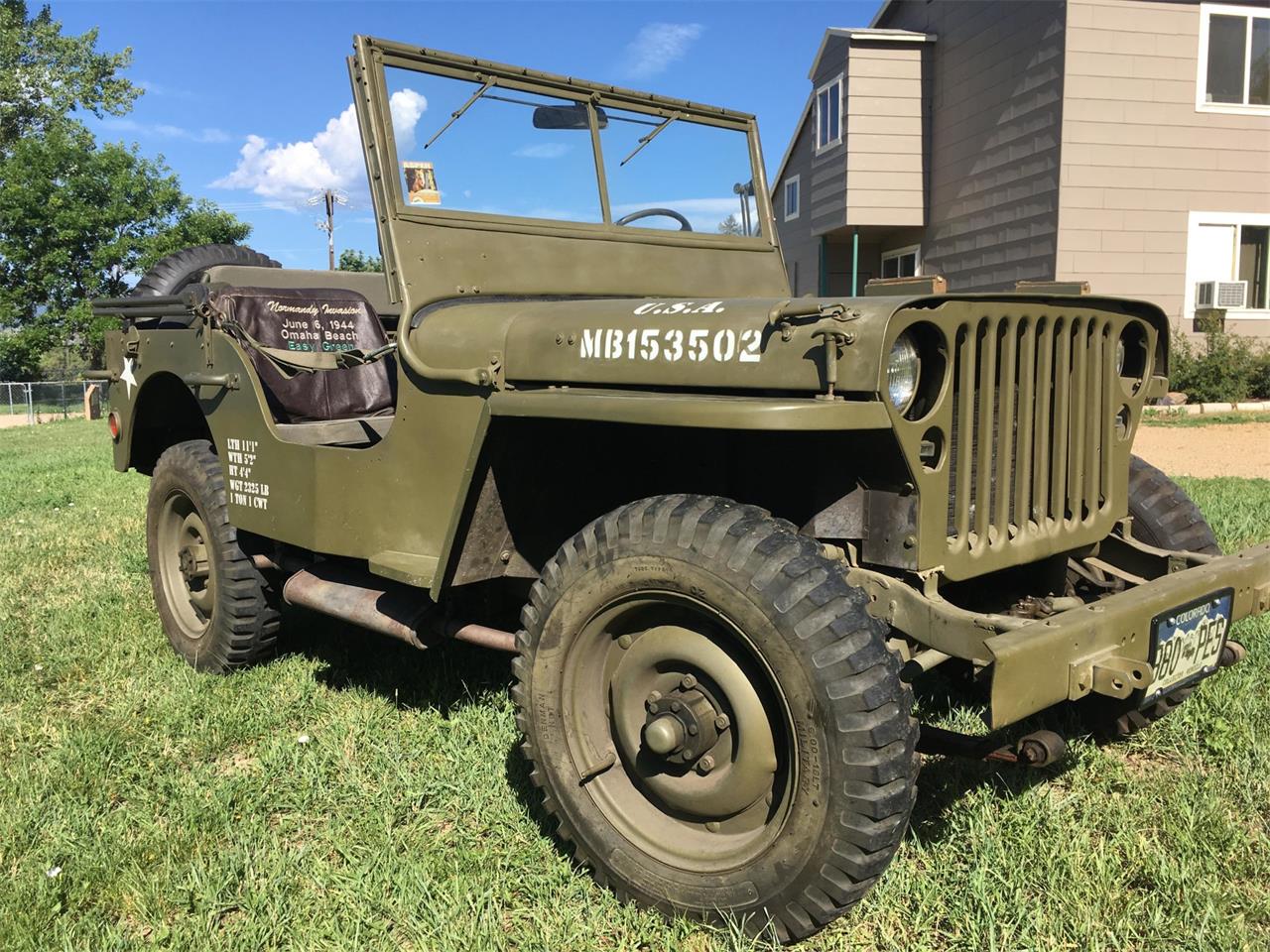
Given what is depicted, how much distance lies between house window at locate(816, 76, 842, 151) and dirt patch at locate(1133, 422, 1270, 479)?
7.46 m

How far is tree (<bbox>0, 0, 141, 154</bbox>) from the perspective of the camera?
30.4 m

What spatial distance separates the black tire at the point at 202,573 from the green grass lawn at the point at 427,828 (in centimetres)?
13

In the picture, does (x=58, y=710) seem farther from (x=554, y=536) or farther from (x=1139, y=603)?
(x=1139, y=603)

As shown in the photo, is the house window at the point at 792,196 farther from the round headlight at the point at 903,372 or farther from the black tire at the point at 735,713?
the black tire at the point at 735,713

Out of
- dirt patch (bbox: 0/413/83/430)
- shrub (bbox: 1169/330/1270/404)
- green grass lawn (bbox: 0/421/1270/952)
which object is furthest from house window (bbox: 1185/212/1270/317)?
dirt patch (bbox: 0/413/83/430)

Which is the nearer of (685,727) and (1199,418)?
(685,727)

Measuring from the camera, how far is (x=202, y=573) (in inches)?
162

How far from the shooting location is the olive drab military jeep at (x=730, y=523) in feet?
6.80

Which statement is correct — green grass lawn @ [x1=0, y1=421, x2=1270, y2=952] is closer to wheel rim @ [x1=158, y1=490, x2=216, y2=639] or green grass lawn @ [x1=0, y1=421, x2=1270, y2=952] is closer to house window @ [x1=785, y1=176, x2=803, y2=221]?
wheel rim @ [x1=158, y1=490, x2=216, y2=639]

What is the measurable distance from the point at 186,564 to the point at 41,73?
112 ft

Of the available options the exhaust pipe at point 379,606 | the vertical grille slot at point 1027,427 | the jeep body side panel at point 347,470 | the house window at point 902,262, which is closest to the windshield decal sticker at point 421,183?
the jeep body side panel at point 347,470

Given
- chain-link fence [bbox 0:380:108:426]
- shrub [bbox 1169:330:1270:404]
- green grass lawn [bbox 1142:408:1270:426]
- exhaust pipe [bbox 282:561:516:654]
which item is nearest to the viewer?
exhaust pipe [bbox 282:561:516:654]

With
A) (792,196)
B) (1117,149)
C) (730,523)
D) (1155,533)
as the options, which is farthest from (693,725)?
(792,196)

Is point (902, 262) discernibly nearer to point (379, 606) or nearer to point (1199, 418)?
point (1199, 418)
